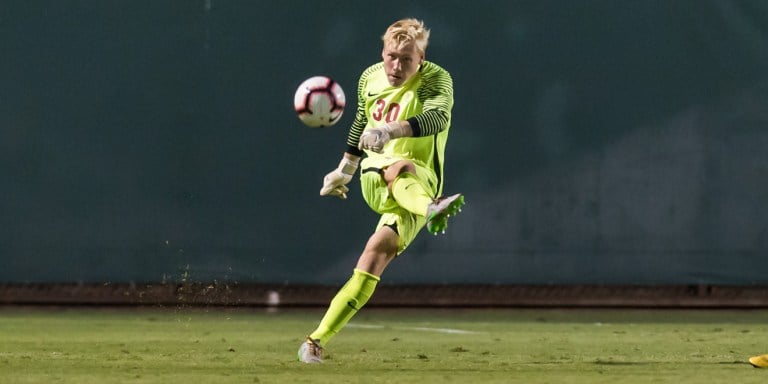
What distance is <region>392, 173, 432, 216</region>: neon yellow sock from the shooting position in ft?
21.8

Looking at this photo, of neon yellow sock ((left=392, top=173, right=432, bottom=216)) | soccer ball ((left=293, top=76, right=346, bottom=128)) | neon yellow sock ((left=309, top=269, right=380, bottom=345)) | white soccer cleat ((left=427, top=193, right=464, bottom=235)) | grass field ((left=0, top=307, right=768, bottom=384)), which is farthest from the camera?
soccer ball ((left=293, top=76, right=346, bottom=128))

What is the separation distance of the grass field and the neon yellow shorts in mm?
→ 689

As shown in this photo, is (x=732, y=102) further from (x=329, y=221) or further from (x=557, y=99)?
(x=329, y=221)

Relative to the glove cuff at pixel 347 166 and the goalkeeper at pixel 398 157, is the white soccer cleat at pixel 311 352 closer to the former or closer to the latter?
the goalkeeper at pixel 398 157

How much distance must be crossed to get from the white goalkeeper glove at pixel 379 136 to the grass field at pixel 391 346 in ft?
3.49

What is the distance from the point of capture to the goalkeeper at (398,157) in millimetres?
6723

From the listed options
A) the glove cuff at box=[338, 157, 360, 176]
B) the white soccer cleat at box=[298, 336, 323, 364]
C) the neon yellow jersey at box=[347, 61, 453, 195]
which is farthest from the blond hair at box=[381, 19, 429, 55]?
the white soccer cleat at box=[298, 336, 323, 364]

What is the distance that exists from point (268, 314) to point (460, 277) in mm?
1631

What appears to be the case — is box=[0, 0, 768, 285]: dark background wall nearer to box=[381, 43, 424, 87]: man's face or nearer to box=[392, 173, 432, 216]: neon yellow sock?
box=[381, 43, 424, 87]: man's face

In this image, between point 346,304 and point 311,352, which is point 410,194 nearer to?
point 346,304

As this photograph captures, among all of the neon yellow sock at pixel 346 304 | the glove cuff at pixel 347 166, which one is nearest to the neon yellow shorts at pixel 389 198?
the neon yellow sock at pixel 346 304

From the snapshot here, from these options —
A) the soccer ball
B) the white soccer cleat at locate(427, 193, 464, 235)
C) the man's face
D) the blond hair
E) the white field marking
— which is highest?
the blond hair

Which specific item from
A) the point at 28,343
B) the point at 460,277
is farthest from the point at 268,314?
the point at 28,343

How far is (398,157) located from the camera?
7.20 metres
